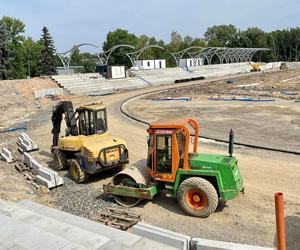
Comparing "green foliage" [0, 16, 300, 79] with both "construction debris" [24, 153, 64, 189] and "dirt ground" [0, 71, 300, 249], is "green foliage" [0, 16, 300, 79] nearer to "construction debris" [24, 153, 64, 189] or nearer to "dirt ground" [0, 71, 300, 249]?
"dirt ground" [0, 71, 300, 249]

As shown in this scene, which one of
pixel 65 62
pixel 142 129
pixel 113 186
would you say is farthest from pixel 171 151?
pixel 65 62

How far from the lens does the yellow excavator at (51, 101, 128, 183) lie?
1191cm

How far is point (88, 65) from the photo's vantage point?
103 m

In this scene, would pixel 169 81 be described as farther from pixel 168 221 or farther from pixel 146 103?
pixel 168 221

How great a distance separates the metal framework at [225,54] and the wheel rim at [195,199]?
7795 centimetres

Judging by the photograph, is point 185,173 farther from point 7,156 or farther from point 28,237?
point 7,156

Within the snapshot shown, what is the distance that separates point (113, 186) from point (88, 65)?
96104 millimetres

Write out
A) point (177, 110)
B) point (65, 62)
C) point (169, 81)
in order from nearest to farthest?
point (177, 110)
point (65, 62)
point (169, 81)

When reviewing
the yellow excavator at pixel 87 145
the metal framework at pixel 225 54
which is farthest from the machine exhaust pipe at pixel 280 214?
the metal framework at pixel 225 54

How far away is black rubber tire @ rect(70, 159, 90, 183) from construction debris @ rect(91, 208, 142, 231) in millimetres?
2552

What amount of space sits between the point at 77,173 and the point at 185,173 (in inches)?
181

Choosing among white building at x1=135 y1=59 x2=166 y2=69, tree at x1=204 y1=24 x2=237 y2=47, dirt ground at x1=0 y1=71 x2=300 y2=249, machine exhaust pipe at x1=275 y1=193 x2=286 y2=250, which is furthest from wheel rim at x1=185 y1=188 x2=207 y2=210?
tree at x1=204 y1=24 x2=237 y2=47

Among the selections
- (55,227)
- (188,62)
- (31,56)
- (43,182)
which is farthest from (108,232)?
(31,56)

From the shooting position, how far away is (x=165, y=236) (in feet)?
23.3
